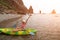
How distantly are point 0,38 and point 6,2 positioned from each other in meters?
94.9

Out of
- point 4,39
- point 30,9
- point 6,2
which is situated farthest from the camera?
point 30,9

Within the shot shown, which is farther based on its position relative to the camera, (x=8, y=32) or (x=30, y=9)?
(x=30, y=9)

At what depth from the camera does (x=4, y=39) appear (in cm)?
1612

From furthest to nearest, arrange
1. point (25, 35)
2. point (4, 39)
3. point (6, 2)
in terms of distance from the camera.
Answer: point (6, 2) < point (25, 35) < point (4, 39)

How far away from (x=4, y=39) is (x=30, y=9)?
14001cm

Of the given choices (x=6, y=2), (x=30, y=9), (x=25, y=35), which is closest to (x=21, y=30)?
(x=25, y=35)

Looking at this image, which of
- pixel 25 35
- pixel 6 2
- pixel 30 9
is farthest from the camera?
pixel 30 9

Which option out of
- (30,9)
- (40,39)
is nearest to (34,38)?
(40,39)

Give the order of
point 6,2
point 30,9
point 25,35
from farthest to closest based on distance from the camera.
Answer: point 30,9 → point 6,2 → point 25,35

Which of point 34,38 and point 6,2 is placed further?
point 6,2

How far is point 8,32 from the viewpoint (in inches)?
674

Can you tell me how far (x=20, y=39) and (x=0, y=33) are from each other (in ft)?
8.93

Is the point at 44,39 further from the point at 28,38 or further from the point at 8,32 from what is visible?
the point at 8,32

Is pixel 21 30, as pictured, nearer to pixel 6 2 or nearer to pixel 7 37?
pixel 7 37
